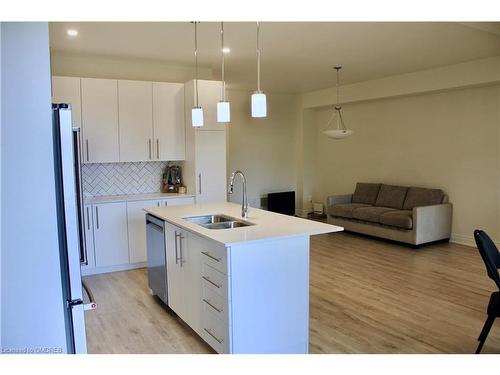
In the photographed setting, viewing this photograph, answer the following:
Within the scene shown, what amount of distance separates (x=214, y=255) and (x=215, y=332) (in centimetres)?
55

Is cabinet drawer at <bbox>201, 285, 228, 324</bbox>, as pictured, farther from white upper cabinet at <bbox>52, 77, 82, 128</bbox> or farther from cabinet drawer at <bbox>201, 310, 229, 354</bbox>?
white upper cabinet at <bbox>52, 77, 82, 128</bbox>

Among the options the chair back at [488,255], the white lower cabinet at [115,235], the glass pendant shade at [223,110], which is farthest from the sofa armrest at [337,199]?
the chair back at [488,255]

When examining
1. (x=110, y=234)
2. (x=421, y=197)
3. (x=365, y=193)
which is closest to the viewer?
(x=110, y=234)

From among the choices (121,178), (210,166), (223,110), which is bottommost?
(121,178)

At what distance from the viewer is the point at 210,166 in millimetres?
5527

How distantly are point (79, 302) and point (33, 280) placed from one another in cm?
23

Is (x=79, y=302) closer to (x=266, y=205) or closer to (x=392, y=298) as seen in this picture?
(x=392, y=298)

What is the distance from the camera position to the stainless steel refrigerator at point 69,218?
1.92 m

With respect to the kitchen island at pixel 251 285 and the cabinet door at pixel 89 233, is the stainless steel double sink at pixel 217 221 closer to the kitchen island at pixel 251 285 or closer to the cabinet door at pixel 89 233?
the kitchen island at pixel 251 285

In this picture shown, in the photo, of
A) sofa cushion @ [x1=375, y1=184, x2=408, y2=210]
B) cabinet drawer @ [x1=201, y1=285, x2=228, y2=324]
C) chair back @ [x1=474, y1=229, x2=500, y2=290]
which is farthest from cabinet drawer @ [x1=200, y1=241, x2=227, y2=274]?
sofa cushion @ [x1=375, y1=184, x2=408, y2=210]

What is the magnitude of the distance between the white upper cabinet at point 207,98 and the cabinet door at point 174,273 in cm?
211

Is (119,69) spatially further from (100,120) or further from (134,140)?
(134,140)

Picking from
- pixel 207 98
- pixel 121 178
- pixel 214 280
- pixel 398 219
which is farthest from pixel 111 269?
pixel 398 219
